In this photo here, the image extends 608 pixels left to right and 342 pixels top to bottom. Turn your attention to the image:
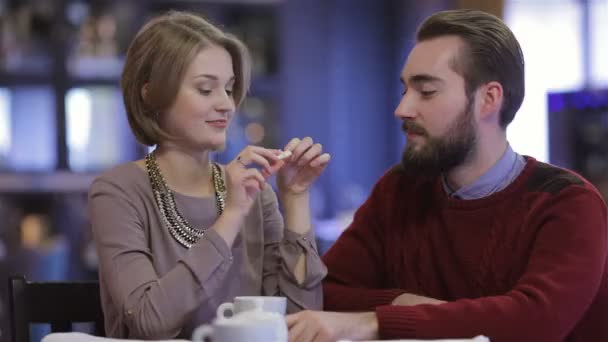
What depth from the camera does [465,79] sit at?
1.66 metres

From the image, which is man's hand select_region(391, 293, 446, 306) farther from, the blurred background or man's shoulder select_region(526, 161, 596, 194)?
the blurred background

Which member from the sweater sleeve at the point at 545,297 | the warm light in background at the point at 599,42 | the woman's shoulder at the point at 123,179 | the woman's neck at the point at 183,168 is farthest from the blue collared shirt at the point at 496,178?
the warm light in background at the point at 599,42

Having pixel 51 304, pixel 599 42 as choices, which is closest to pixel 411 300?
pixel 51 304

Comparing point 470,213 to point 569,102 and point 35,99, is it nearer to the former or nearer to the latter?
point 569,102

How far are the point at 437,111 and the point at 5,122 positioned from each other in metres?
3.98

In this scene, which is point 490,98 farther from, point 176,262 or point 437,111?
point 176,262

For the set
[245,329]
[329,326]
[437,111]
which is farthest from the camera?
[437,111]

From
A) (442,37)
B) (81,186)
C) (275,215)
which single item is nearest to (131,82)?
(275,215)

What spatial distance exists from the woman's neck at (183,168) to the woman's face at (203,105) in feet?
0.11

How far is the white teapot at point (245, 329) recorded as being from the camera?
1.05 metres

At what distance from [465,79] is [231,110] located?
458 mm

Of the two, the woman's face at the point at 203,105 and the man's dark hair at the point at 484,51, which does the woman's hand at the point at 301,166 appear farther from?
the man's dark hair at the point at 484,51

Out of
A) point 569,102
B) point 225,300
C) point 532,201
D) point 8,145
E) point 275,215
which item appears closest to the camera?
point 532,201

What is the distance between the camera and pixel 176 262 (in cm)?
163
